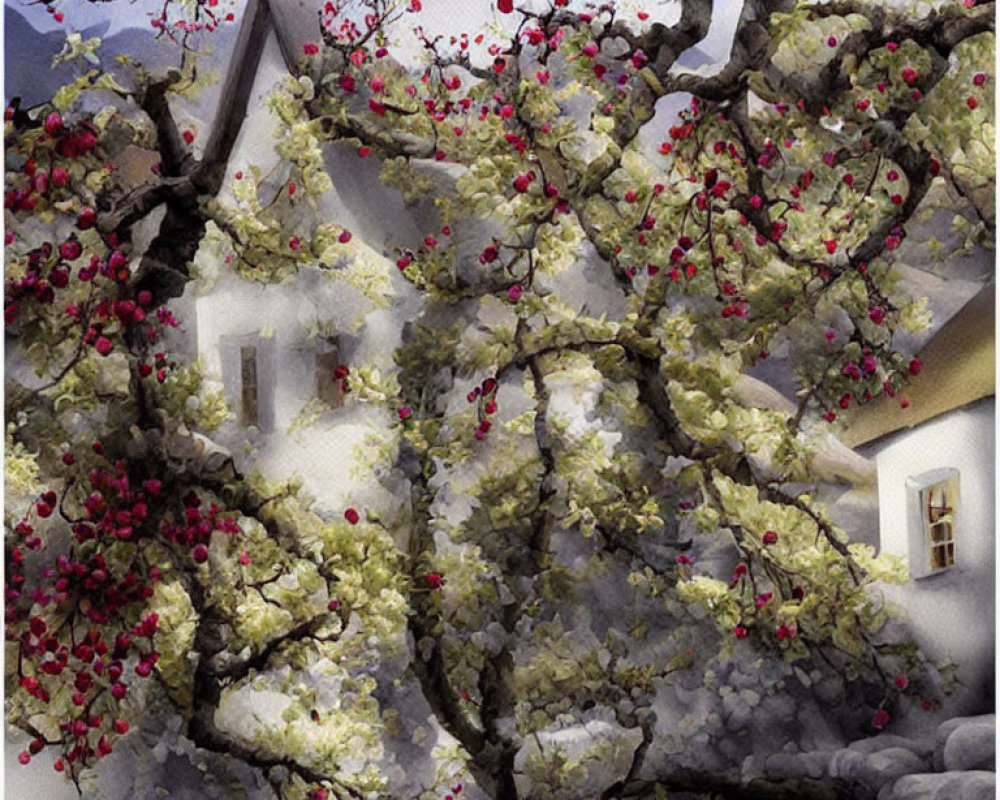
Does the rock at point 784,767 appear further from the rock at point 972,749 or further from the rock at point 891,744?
the rock at point 972,749

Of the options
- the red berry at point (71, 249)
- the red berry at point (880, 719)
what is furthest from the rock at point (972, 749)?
the red berry at point (71, 249)

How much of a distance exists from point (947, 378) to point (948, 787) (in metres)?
0.73

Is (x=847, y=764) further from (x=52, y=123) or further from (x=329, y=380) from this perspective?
(x=52, y=123)

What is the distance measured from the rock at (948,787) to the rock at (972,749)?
0.02 m

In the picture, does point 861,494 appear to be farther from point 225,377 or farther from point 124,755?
point 124,755

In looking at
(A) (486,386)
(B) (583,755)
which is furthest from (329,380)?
(B) (583,755)

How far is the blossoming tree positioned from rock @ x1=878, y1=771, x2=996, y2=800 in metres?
0.12

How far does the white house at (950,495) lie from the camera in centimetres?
220

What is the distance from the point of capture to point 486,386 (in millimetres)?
2289

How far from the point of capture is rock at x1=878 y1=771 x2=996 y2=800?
2.13 metres

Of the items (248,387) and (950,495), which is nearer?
(950,495)

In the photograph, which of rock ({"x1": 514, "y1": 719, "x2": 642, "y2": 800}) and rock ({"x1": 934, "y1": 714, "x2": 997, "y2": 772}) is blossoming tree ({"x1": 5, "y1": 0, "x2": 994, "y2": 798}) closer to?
rock ({"x1": 514, "y1": 719, "x2": 642, "y2": 800})

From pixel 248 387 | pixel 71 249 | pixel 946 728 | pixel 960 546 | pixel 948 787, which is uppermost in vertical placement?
pixel 71 249

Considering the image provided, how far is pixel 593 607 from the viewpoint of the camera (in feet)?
7.48
